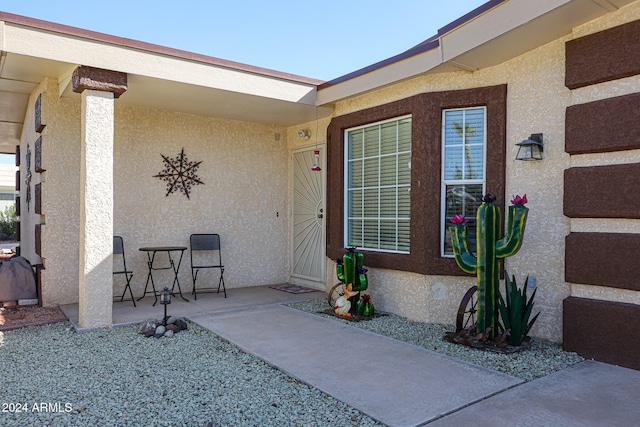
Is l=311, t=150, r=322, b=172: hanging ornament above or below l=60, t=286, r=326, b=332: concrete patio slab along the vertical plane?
above

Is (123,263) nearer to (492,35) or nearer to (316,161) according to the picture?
(316,161)

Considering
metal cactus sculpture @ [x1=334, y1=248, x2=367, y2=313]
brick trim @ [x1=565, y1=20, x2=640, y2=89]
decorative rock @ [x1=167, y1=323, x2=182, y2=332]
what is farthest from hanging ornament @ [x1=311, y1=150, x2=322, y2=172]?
brick trim @ [x1=565, y1=20, x2=640, y2=89]

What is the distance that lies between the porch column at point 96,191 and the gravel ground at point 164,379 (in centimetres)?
38

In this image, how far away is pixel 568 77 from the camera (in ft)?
13.2

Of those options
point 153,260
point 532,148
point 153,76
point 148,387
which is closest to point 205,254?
point 153,260

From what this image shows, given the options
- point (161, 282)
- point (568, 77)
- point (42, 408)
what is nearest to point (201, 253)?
point (161, 282)

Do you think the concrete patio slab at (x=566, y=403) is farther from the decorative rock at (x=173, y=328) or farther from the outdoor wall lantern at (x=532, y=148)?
the decorative rock at (x=173, y=328)

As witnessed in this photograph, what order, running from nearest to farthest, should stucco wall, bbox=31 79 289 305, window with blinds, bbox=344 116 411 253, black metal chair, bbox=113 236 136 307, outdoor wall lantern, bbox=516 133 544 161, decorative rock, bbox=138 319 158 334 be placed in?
1. outdoor wall lantern, bbox=516 133 544 161
2. decorative rock, bbox=138 319 158 334
3. window with blinds, bbox=344 116 411 253
4. stucco wall, bbox=31 79 289 305
5. black metal chair, bbox=113 236 136 307

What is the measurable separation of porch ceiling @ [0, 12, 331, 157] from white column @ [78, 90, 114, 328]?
456 mm

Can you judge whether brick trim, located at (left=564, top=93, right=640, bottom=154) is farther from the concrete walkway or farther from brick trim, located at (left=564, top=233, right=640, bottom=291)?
the concrete walkway

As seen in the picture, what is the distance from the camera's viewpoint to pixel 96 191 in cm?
473

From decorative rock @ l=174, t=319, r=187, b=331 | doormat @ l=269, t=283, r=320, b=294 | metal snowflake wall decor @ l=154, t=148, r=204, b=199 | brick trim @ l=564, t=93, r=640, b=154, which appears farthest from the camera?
doormat @ l=269, t=283, r=320, b=294

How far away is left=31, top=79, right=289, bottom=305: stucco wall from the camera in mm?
5836

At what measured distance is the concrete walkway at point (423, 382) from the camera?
2793 mm
